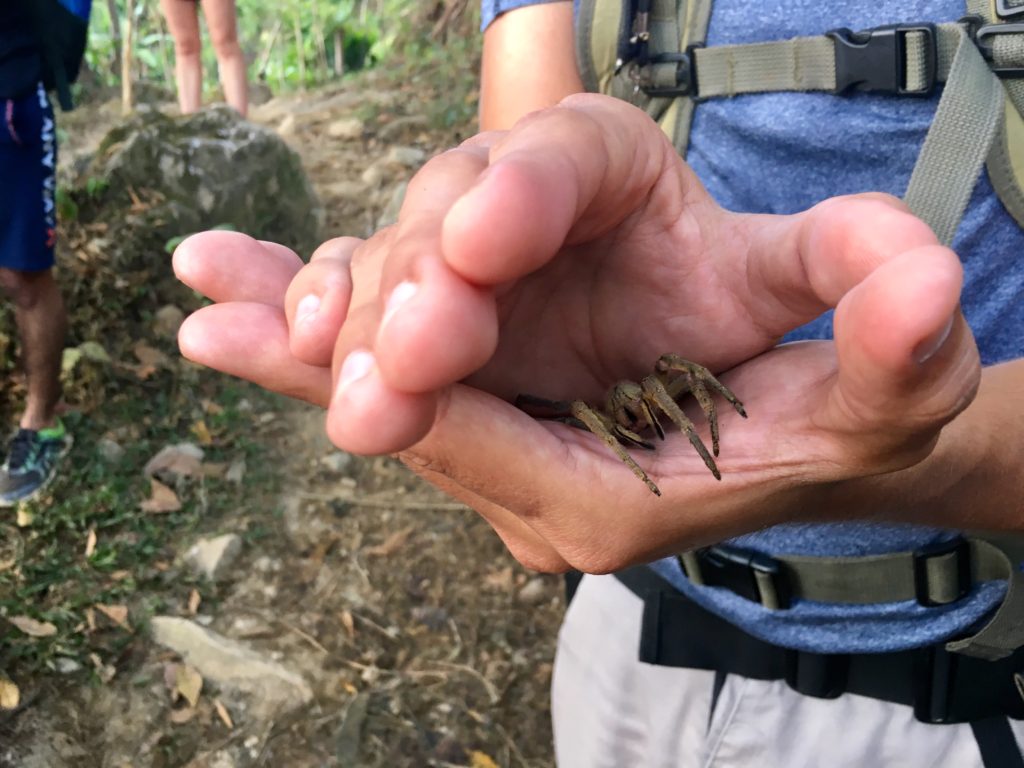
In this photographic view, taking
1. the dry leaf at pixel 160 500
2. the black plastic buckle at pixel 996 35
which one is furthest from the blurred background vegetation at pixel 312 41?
the black plastic buckle at pixel 996 35

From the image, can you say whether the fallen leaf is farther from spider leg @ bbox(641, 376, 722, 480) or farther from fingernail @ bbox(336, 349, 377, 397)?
fingernail @ bbox(336, 349, 377, 397)

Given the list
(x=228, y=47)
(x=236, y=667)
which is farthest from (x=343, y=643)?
(x=228, y=47)

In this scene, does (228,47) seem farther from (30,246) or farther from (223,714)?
(223,714)

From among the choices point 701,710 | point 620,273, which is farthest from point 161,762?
point 620,273

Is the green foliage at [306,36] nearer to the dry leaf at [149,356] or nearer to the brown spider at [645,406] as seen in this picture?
the dry leaf at [149,356]

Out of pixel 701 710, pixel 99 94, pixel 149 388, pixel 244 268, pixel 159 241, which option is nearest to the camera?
pixel 244 268

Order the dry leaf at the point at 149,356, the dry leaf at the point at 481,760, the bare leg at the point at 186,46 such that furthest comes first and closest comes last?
1. the bare leg at the point at 186,46
2. the dry leaf at the point at 149,356
3. the dry leaf at the point at 481,760

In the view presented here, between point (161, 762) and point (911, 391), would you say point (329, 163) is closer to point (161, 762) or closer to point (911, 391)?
point (161, 762)
